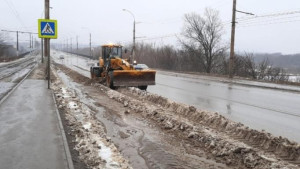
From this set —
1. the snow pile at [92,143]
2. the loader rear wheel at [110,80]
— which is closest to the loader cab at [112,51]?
the loader rear wheel at [110,80]

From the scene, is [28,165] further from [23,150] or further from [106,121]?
[106,121]

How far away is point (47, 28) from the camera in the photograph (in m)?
16.5

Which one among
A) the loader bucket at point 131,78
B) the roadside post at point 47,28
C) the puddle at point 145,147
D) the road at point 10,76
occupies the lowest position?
the puddle at point 145,147

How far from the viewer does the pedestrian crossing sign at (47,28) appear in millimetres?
16328

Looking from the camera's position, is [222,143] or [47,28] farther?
[47,28]

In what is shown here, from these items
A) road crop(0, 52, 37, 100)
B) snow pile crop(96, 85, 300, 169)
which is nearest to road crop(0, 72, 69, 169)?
A: snow pile crop(96, 85, 300, 169)

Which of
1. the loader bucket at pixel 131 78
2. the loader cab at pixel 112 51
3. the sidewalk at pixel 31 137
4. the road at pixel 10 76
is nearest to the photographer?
the sidewalk at pixel 31 137

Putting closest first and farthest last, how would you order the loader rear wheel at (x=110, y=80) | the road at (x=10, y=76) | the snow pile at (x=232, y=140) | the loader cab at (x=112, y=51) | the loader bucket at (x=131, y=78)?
the snow pile at (x=232, y=140) < the road at (x=10, y=76) < the loader bucket at (x=131, y=78) < the loader rear wheel at (x=110, y=80) < the loader cab at (x=112, y=51)

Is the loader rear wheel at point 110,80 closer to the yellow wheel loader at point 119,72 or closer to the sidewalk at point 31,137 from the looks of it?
the yellow wheel loader at point 119,72

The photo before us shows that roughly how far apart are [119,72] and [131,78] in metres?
0.79

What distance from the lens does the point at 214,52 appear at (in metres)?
52.6

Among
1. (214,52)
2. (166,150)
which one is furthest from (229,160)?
(214,52)

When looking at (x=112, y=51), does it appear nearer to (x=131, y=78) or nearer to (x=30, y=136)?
(x=131, y=78)

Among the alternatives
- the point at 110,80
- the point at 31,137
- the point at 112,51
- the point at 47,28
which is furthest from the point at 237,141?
the point at 112,51
